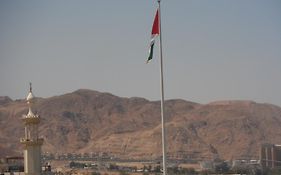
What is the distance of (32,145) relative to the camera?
24.0 m

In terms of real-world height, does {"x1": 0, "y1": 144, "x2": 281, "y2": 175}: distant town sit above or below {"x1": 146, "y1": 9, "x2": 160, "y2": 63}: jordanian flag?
below

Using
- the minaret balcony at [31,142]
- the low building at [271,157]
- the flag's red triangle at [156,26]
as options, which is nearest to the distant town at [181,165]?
the low building at [271,157]

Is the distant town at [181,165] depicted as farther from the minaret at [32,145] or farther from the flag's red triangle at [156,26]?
the flag's red triangle at [156,26]

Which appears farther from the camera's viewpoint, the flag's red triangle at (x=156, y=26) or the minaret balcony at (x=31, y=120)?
the minaret balcony at (x=31, y=120)

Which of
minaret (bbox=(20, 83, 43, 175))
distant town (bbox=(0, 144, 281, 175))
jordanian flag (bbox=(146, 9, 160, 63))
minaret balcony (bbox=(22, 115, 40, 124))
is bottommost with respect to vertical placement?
distant town (bbox=(0, 144, 281, 175))

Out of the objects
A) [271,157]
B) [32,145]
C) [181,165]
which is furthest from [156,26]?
[181,165]

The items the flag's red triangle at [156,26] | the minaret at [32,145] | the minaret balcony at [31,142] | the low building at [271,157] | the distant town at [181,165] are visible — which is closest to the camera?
the flag's red triangle at [156,26]

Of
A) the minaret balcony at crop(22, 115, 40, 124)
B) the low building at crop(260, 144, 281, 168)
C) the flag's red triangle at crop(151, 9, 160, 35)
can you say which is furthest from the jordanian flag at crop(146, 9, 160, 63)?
the low building at crop(260, 144, 281, 168)

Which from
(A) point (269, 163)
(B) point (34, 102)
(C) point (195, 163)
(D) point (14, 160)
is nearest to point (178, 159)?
(C) point (195, 163)

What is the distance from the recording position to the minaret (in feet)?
78.8

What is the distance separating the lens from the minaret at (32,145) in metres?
24.0

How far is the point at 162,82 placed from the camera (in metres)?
18.8

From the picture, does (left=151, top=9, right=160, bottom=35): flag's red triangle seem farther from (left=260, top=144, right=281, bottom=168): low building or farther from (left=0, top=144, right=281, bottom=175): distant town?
(left=260, top=144, right=281, bottom=168): low building

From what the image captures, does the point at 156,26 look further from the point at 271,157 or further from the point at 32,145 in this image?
the point at 271,157
